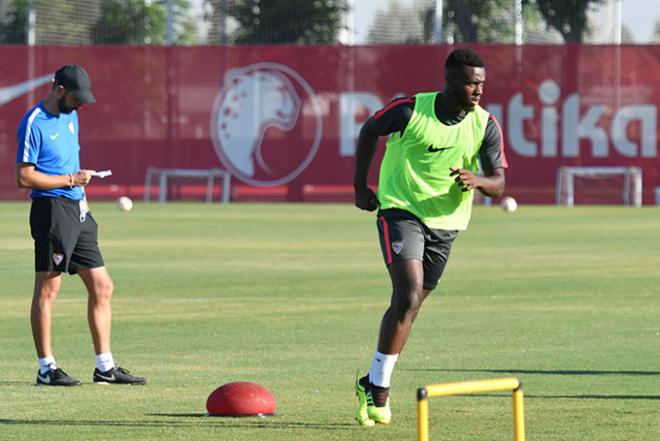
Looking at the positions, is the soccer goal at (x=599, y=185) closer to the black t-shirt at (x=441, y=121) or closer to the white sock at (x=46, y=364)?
the white sock at (x=46, y=364)

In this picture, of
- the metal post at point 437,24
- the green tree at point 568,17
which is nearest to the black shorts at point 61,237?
the metal post at point 437,24

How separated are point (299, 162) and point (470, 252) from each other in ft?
54.3

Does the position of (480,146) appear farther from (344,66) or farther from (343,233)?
(344,66)

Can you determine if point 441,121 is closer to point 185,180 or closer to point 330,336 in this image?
point 330,336

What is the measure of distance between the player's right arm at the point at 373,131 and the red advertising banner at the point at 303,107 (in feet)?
102

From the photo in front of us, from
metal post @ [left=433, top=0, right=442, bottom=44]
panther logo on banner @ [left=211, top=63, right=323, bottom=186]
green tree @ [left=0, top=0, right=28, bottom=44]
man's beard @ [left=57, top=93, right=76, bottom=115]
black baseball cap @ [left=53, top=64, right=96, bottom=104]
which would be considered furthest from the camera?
green tree @ [left=0, top=0, right=28, bottom=44]

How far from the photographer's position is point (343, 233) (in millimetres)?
30016

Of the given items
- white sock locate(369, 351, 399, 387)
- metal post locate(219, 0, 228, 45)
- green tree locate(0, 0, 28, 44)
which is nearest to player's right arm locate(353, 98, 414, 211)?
white sock locate(369, 351, 399, 387)

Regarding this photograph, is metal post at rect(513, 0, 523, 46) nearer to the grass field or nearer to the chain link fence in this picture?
the chain link fence

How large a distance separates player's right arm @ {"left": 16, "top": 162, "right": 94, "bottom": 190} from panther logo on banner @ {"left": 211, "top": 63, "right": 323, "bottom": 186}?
29984 mm

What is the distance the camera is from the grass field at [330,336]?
994 centimetres

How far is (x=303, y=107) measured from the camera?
41.8 meters

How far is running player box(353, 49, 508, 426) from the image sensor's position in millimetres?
9789

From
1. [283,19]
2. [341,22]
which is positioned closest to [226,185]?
[283,19]
